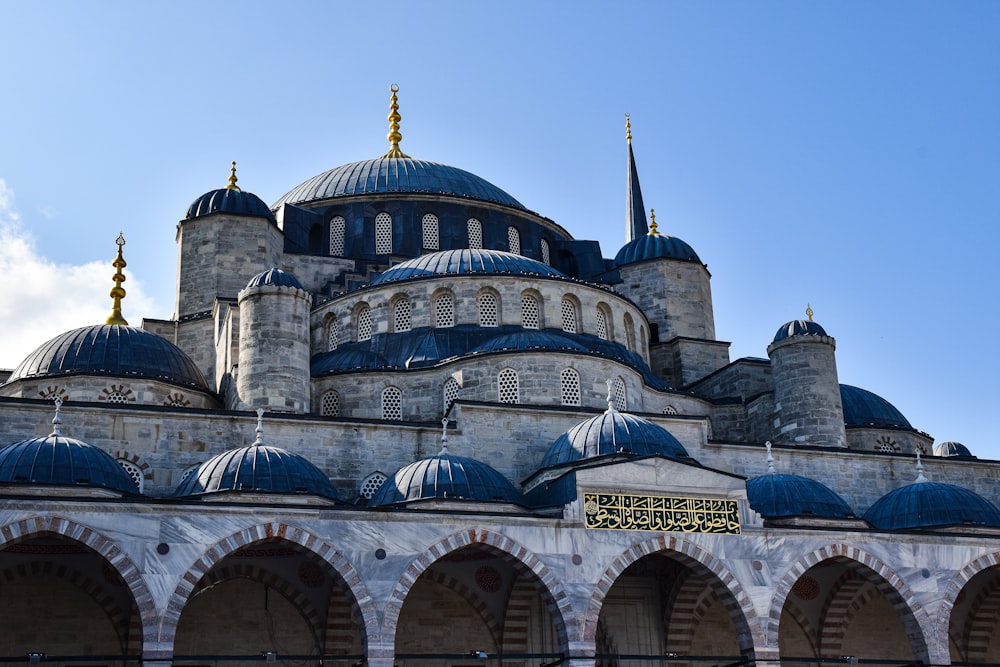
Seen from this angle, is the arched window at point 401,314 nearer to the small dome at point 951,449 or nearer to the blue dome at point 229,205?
the blue dome at point 229,205

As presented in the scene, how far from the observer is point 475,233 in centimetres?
3161

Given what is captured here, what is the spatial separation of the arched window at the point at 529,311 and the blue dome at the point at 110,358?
20.6ft

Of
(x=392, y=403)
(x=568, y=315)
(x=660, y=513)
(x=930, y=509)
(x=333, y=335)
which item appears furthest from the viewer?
(x=333, y=335)

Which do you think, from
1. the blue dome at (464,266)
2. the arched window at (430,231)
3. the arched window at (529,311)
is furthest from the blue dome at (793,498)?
the arched window at (430,231)

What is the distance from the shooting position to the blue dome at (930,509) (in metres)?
21.0

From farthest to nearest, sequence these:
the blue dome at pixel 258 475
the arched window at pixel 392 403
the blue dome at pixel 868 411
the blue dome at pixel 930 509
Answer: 1. the blue dome at pixel 868 411
2. the arched window at pixel 392 403
3. the blue dome at pixel 930 509
4. the blue dome at pixel 258 475

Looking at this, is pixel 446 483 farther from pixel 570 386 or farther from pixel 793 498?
pixel 793 498

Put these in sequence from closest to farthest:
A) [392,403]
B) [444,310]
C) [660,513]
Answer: [660,513]
[392,403]
[444,310]

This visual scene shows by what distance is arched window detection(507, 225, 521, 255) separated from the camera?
31.8 m

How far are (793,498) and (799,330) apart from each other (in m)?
5.37

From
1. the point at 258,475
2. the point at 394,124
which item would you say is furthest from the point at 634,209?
the point at 258,475

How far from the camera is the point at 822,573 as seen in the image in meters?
22.5

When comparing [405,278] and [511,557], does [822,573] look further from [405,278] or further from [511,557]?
[405,278]

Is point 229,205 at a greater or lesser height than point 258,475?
greater
